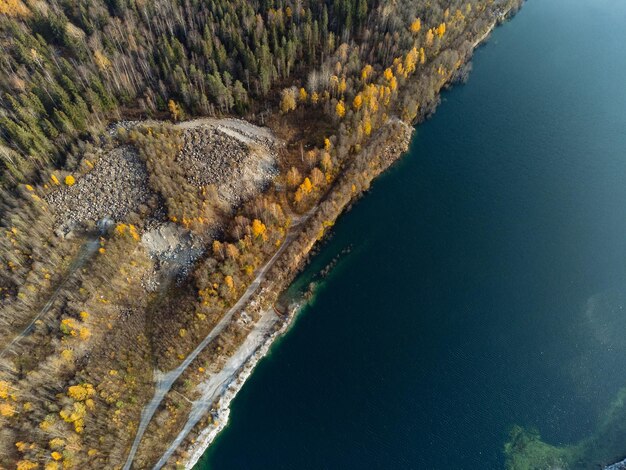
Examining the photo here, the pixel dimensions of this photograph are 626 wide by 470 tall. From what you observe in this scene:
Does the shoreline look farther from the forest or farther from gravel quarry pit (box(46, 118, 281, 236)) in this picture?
gravel quarry pit (box(46, 118, 281, 236))

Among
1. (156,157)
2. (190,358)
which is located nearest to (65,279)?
(190,358)

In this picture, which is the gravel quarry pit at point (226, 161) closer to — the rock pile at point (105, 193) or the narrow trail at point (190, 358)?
the rock pile at point (105, 193)

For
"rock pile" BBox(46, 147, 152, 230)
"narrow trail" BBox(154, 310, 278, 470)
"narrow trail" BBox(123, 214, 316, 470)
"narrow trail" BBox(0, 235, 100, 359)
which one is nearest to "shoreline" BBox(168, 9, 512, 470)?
"narrow trail" BBox(154, 310, 278, 470)

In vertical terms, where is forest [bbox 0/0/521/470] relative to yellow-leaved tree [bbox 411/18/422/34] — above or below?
below

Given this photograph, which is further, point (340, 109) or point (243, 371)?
point (340, 109)

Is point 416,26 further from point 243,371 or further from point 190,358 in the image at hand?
point 190,358

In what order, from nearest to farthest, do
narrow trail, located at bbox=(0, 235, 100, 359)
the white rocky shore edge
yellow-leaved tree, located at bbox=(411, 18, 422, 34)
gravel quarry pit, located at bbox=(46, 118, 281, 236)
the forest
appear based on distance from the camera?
the forest, the white rocky shore edge, narrow trail, located at bbox=(0, 235, 100, 359), gravel quarry pit, located at bbox=(46, 118, 281, 236), yellow-leaved tree, located at bbox=(411, 18, 422, 34)

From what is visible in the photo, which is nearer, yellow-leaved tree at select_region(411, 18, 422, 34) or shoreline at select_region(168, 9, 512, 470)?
shoreline at select_region(168, 9, 512, 470)

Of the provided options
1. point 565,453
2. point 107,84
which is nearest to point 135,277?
point 107,84
